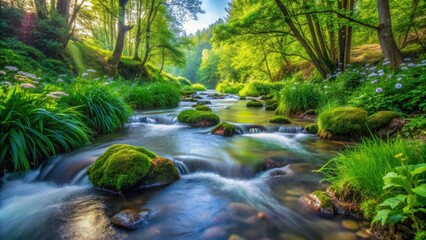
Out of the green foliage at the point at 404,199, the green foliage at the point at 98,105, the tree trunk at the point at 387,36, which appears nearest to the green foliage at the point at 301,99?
the tree trunk at the point at 387,36

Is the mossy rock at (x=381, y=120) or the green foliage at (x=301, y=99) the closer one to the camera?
the mossy rock at (x=381, y=120)

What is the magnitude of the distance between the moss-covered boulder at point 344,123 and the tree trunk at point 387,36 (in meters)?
2.28

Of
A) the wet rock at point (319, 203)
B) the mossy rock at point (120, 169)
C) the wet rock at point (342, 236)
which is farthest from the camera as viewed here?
the mossy rock at point (120, 169)

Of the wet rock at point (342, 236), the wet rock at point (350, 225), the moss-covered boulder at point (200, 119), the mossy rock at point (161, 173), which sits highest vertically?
the moss-covered boulder at point (200, 119)

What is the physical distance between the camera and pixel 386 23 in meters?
6.21

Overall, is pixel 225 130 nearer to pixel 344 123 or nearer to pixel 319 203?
pixel 344 123

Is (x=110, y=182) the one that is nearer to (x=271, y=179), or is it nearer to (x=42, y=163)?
(x=42, y=163)

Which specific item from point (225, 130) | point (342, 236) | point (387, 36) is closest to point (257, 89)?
point (387, 36)

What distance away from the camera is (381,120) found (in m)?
4.91

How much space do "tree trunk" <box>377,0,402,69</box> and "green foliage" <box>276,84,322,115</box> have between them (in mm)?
2494

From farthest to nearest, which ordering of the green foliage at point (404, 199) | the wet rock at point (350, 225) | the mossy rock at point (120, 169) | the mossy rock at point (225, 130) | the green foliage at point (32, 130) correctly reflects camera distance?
the mossy rock at point (225, 130), the green foliage at point (32, 130), the mossy rock at point (120, 169), the wet rock at point (350, 225), the green foliage at point (404, 199)

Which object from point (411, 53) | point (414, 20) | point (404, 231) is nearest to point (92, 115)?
point (404, 231)

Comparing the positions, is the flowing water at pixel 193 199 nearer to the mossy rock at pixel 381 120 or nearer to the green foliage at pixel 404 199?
the green foliage at pixel 404 199

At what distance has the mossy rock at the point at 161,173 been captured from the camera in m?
3.17
